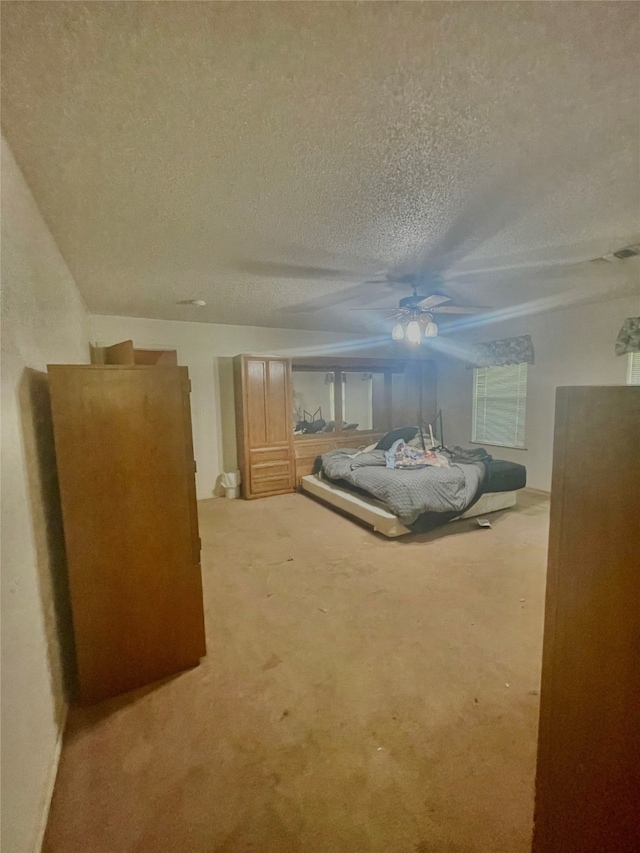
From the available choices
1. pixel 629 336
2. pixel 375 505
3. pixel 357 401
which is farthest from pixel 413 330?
pixel 357 401

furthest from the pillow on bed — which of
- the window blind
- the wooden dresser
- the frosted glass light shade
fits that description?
the window blind

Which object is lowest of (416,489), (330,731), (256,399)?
(330,731)

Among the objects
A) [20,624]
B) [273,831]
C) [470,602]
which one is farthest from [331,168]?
[470,602]

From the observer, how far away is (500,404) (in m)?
5.32

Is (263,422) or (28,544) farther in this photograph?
(263,422)

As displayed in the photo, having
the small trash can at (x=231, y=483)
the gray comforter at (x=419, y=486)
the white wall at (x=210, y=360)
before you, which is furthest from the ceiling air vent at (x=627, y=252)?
the small trash can at (x=231, y=483)

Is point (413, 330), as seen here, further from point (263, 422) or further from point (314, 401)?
point (314, 401)

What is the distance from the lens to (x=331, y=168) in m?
1.51

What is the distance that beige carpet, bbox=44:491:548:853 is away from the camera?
47.8 inches

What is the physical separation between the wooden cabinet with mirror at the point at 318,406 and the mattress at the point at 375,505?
0.64 meters

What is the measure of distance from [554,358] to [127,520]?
16.3 ft

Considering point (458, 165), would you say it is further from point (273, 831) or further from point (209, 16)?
point (273, 831)

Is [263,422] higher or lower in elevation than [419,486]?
higher

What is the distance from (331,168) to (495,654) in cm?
253
